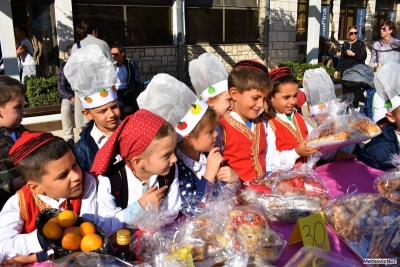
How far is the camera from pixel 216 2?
10914 millimetres

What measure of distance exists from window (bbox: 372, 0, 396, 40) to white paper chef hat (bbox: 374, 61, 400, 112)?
15437 millimetres

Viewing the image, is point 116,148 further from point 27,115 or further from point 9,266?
point 27,115

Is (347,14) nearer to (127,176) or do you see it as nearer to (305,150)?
(305,150)

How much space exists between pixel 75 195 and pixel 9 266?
373 millimetres

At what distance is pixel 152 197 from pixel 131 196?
17 cm

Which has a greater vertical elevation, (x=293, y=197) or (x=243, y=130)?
(x=243, y=130)

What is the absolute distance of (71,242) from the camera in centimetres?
127

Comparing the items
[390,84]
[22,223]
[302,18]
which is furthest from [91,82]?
A: [302,18]

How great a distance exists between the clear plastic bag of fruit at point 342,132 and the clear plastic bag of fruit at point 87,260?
152cm

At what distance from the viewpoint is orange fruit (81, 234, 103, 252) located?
4.17 ft

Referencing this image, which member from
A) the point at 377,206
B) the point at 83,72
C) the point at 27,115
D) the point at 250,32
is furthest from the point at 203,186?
the point at 250,32

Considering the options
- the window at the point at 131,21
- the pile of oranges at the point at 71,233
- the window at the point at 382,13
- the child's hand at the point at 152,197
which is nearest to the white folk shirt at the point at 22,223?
the child's hand at the point at 152,197

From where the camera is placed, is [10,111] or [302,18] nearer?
[10,111]

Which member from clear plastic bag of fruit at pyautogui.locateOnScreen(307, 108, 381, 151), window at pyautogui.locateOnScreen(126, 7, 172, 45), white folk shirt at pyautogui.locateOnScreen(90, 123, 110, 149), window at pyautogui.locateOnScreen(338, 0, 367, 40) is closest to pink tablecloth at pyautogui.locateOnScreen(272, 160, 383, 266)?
clear plastic bag of fruit at pyautogui.locateOnScreen(307, 108, 381, 151)
